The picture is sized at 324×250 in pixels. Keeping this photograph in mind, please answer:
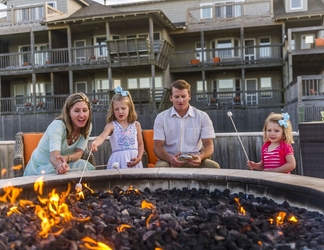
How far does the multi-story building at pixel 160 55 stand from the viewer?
57.4 feet

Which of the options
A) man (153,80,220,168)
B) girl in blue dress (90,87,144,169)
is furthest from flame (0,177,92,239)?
man (153,80,220,168)

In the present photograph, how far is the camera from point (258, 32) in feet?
64.8

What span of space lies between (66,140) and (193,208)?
5.31 feet

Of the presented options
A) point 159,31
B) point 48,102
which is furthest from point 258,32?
point 48,102

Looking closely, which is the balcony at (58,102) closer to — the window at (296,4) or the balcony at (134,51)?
the balcony at (134,51)

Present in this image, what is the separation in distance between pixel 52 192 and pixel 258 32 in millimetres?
18889

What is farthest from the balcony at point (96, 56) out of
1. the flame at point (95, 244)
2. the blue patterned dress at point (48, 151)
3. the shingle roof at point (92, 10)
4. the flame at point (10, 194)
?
the flame at point (95, 244)

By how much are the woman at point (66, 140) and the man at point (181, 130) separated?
0.91 m

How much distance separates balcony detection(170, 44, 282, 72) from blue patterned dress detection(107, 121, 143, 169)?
14.5 meters

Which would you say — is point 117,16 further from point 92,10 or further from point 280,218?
point 280,218

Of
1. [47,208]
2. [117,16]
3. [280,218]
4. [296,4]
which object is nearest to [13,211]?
[47,208]

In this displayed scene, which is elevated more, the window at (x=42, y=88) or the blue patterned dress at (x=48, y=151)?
the window at (x=42, y=88)

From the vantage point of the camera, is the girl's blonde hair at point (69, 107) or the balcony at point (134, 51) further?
the balcony at point (134, 51)

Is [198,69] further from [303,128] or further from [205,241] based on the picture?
[205,241]
